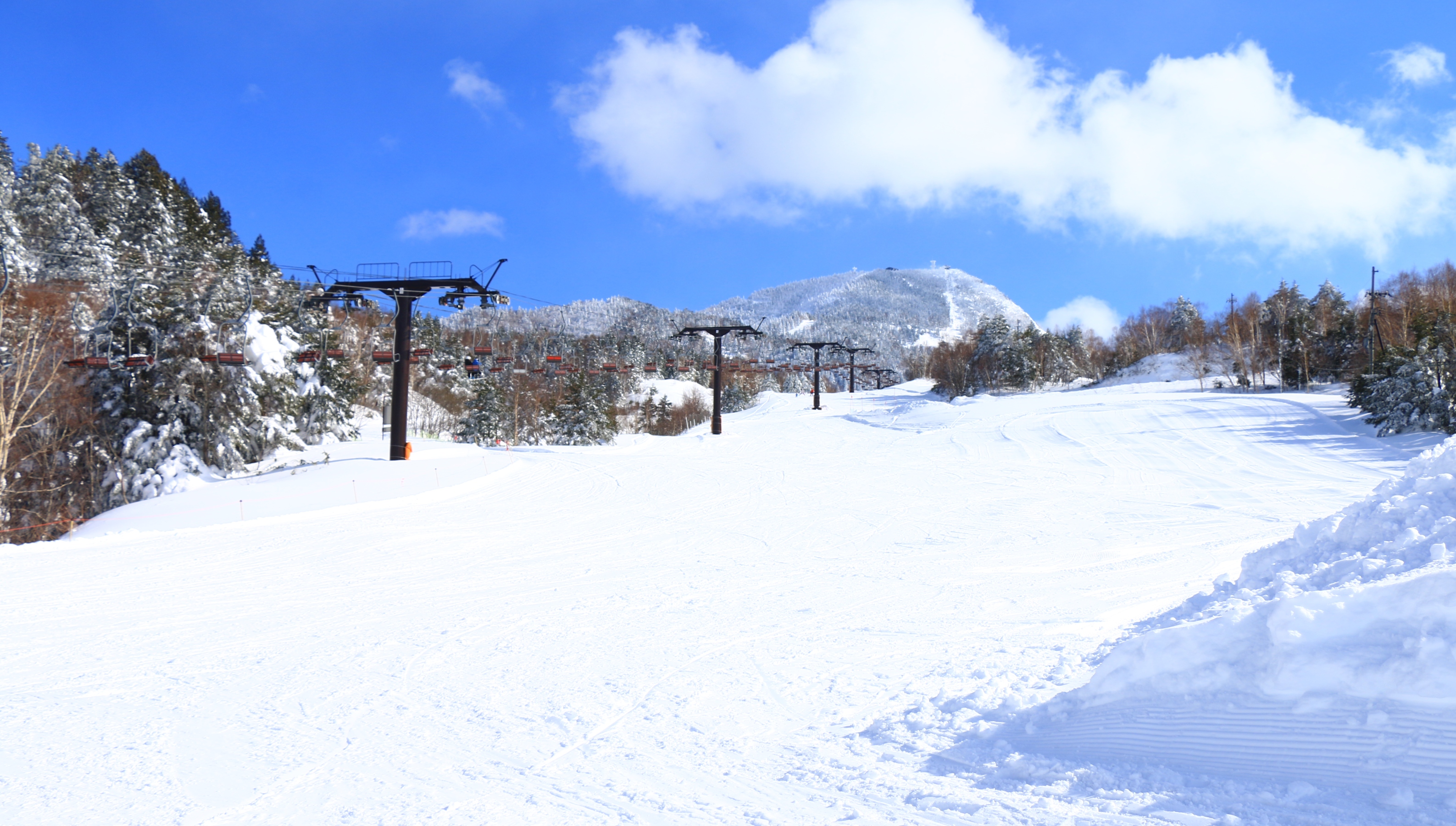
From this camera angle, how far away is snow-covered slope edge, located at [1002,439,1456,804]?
407 cm

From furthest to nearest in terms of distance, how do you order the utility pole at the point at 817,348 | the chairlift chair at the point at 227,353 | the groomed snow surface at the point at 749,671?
the utility pole at the point at 817,348 < the chairlift chair at the point at 227,353 < the groomed snow surface at the point at 749,671

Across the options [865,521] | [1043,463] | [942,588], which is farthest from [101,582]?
[1043,463]

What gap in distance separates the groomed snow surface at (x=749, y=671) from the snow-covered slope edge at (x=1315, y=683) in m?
0.02

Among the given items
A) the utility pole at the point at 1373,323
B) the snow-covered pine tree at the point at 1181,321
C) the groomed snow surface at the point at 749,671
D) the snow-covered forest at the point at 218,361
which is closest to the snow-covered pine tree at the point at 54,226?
the snow-covered forest at the point at 218,361

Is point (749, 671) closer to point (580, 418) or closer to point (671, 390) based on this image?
point (580, 418)

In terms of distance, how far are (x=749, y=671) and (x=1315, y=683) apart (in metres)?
4.44

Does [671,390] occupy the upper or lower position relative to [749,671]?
upper

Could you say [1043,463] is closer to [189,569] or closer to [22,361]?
[189,569]

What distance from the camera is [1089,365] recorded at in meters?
117

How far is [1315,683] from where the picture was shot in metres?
4.42

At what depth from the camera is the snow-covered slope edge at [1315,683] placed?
4074mm

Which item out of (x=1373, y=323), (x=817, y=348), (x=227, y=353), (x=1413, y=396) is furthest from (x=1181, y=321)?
(x=227, y=353)

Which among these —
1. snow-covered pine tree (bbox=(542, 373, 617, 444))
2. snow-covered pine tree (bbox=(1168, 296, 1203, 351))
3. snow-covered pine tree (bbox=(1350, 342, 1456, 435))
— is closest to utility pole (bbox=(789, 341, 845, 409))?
snow-covered pine tree (bbox=(542, 373, 617, 444))

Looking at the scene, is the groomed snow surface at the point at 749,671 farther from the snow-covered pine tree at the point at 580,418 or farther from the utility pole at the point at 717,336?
the snow-covered pine tree at the point at 580,418
